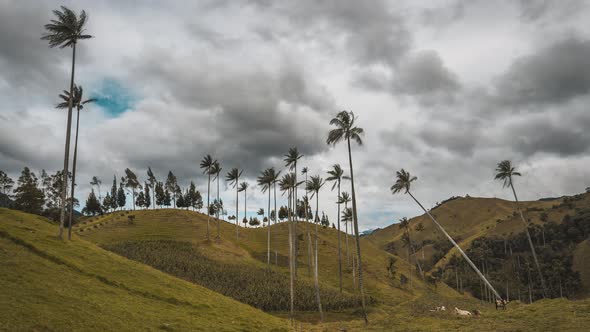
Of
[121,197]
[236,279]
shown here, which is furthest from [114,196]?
[236,279]

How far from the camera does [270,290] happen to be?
61.2 m

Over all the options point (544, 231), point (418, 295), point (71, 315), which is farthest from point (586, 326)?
point (544, 231)

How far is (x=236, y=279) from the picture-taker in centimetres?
6594

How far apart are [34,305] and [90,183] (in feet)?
604

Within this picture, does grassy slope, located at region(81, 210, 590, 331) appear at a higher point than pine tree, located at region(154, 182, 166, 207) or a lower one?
lower

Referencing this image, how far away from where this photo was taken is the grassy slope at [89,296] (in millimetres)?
20703

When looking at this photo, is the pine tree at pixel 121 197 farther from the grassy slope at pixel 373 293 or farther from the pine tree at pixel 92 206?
the grassy slope at pixel 373 293

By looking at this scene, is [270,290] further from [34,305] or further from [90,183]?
[90,183]

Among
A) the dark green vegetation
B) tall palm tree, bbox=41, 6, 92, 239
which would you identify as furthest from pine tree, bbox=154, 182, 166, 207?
tall palm tree, bbox=41, 6, 92, 239

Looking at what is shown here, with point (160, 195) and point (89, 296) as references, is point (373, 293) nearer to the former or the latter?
point (89, 296)

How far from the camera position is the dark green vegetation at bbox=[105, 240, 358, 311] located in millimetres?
58062

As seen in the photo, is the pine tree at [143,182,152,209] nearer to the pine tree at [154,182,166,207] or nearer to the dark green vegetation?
the pine tree at [154,182,166,207]

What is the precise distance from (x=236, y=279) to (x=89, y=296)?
4078 cm

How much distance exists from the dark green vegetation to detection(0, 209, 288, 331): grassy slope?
14225mm
